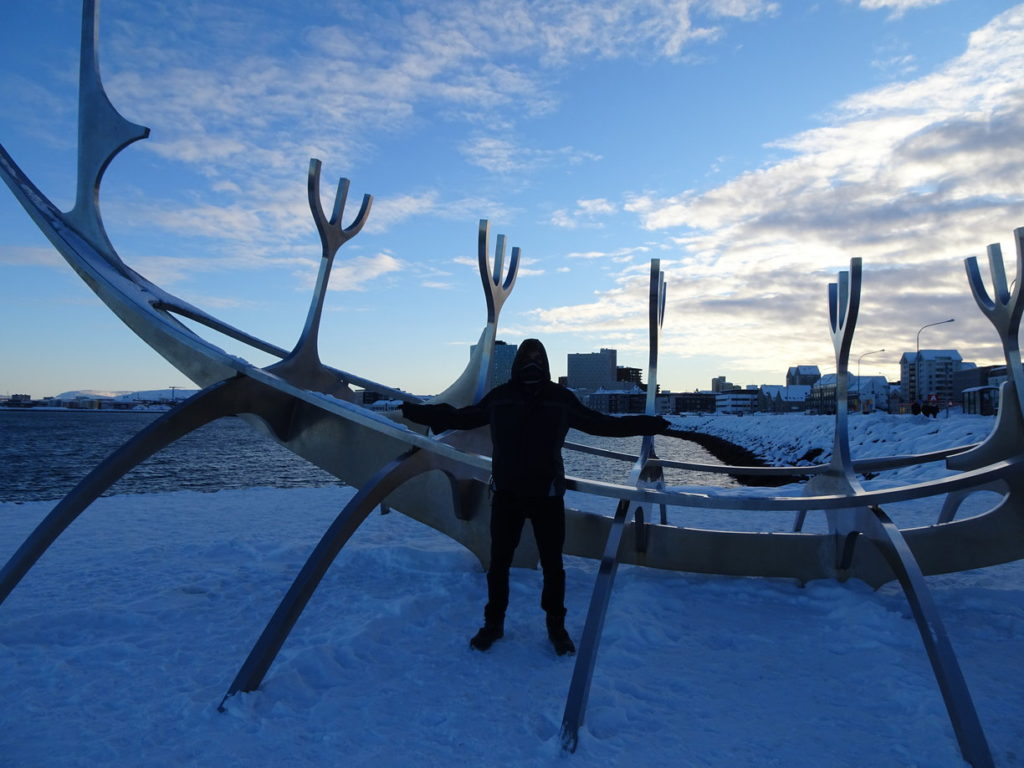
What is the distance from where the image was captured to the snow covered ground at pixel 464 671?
3.69 metres

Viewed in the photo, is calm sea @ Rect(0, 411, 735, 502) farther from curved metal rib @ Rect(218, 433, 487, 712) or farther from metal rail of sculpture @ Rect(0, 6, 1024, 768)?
curved metal rib @ Rect(218, 433, 487, 712)

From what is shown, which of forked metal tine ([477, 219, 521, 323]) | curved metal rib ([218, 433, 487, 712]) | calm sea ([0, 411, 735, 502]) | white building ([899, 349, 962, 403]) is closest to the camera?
curved metal rib ([218, 433, 487, 712])

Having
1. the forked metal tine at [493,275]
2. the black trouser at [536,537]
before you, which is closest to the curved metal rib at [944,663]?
the black trouser at [536,537]

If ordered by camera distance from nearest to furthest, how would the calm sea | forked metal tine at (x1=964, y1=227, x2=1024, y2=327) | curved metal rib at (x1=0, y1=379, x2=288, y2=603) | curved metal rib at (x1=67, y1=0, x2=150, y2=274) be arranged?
curved metal rib at (x1=0, y1=379, x2=288, y2=603)
forked metal tine at (x1=964, y1=227, x2=1024, y2=327)
curved metal rib at (x1=67, y1=0, x2=150, y2=274)
the calm sea

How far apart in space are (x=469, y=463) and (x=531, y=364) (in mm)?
960

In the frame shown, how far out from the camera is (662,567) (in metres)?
6.55

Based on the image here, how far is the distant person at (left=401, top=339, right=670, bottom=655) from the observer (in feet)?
15.8

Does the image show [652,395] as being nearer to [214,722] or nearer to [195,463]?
[214,722]

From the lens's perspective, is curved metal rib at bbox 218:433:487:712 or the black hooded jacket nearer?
curved metal rib at bbox 218:433:487:712

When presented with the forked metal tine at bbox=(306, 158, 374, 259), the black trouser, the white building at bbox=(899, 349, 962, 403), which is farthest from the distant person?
the white building at bbox=(899, 349, 962, 403)

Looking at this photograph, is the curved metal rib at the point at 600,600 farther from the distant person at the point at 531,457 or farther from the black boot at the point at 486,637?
the black boot at the point at 486,637

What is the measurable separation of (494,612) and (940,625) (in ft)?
9.51

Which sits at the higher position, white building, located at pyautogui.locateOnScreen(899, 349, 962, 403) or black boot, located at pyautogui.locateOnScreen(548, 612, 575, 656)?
white building, located at pyautogui.locateOnScreen(899, 349, 962, 403)

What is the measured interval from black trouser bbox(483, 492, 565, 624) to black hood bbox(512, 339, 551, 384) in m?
0.87
